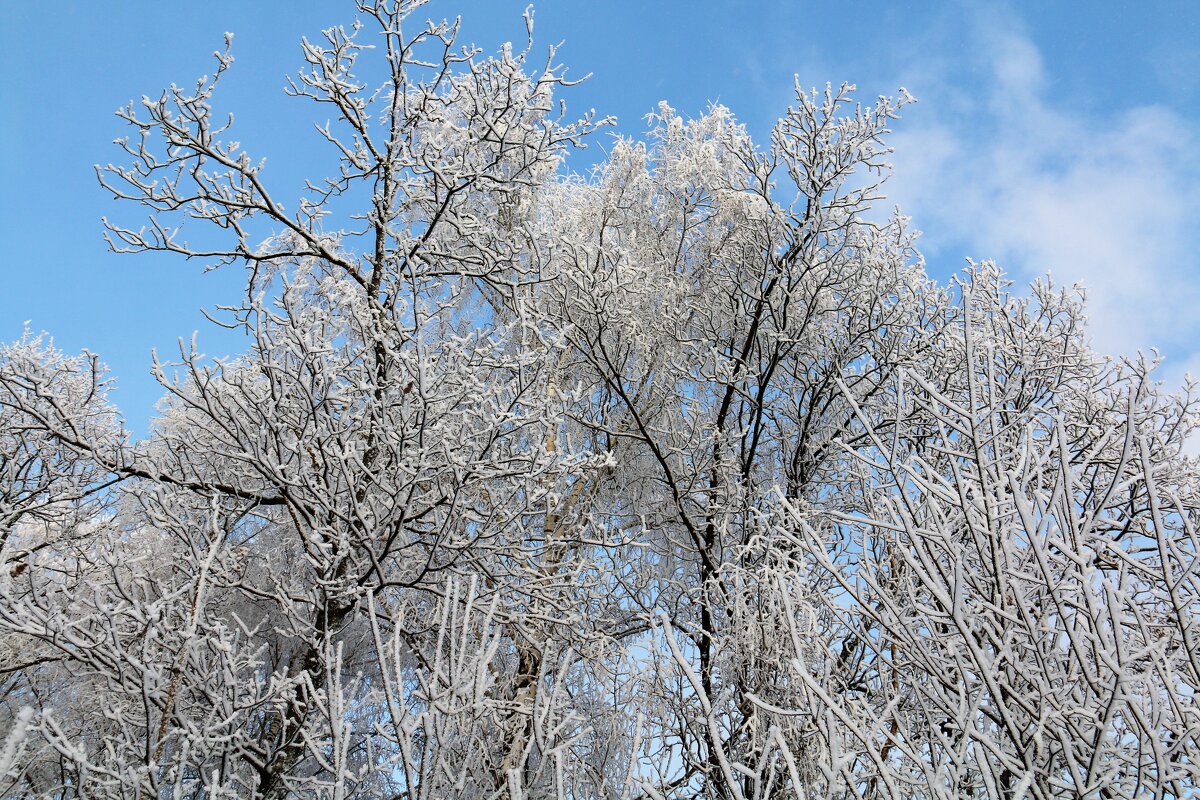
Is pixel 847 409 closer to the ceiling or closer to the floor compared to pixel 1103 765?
closer to the ceiling

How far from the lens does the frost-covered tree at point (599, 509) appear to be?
2029mm

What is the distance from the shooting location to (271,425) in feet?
13.2

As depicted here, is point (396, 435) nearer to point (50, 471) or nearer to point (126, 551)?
point (126, 551)

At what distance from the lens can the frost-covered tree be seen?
2.03 metres

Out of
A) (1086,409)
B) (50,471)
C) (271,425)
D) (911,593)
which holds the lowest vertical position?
(911,593)

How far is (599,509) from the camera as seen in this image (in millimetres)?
8672

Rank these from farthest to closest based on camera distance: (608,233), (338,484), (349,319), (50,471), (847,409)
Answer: (608,233)
(847,409)
(50,471)
(349,319)
(338,484)

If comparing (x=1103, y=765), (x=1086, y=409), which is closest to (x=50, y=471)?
(x=1103, y=765)

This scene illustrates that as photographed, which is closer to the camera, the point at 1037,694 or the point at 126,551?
the point at 1037,694

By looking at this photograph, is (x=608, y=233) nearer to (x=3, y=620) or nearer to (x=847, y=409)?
(x=847, y=409)

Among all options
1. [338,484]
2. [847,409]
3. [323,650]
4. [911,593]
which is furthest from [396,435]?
[847,409]

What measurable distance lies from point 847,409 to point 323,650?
6.05m

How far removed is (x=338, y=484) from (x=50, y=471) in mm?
4715

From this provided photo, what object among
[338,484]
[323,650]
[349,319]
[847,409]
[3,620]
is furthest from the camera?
[847,409]
